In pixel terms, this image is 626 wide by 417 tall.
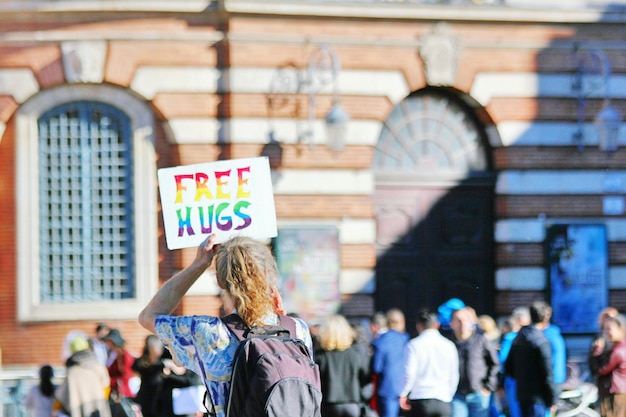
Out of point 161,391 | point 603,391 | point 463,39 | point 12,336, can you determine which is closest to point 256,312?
point 161,391

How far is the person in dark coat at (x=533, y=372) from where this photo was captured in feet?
39.7

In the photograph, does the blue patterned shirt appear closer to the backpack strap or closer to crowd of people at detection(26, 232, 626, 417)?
the backpack strap

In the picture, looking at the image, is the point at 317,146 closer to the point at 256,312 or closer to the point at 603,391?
the point at 603,391

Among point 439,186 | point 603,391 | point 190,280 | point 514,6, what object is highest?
point 514,6

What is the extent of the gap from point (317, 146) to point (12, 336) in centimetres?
512

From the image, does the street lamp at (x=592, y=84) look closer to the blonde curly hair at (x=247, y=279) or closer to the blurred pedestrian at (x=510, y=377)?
the blurred pedestrian at (x=510, y=377)

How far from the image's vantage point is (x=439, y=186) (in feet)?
64.0

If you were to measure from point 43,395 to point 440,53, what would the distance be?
359 inches

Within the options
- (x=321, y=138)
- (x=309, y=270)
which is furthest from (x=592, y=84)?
(x=309, y=270)

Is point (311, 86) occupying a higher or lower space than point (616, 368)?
higher

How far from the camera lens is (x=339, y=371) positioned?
38.2 feet

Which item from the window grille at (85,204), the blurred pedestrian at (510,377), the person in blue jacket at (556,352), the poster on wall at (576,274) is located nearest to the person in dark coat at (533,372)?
the blurred pedestrian at (510,377)

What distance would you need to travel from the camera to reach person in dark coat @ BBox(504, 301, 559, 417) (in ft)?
39.7

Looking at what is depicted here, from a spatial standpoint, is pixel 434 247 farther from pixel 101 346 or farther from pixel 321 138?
pixel 101 346
